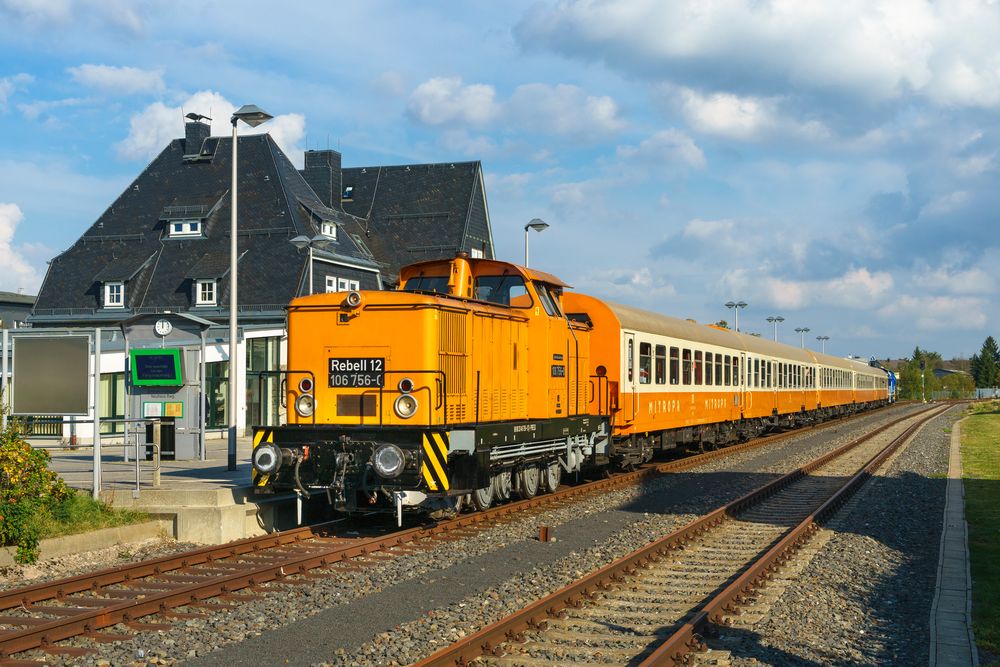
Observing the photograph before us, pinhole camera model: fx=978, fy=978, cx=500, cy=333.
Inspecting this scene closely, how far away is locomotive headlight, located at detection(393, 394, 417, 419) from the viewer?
40.9ft

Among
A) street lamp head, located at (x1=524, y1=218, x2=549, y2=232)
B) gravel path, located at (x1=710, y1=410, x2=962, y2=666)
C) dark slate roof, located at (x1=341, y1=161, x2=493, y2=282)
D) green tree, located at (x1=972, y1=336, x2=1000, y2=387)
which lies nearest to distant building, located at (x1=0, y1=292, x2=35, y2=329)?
dark slate roof, located at (x1=341, y1=161, x2=493, y2=282)

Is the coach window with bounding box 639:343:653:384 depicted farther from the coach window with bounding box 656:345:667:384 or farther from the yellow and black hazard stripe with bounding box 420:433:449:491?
the yellow and black hazard stripe with bounding box 420:433:449:491

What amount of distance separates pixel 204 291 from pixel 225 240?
3.23 metres

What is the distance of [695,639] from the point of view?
762 centimetres

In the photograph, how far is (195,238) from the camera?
45.9 m

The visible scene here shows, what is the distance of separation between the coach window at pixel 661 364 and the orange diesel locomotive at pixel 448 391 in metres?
1.79

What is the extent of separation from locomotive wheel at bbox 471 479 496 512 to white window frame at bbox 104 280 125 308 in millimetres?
34966

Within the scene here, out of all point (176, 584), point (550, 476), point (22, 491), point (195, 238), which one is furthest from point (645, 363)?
point (195, 238)

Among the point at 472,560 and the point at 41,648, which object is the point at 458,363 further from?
the point at 41,648

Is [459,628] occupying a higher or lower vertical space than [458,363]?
lower

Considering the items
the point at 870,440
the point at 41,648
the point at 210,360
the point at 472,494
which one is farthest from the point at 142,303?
the point at 41,648

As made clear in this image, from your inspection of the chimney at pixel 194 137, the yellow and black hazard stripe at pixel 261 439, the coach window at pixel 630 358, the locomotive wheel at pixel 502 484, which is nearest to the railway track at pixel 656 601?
the locomotive wheel at pixel 502 484

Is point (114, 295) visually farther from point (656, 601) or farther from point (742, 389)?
point (656, 601)

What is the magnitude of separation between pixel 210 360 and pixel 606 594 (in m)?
19.9
